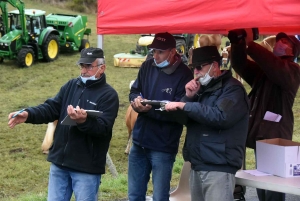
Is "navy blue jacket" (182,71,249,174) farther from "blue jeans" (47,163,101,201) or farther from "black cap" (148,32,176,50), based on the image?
"blue jeans" (47,163,101,201)

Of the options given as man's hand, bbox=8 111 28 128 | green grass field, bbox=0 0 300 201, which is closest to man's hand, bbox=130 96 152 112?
man's hand, bbox=8 111 28 128

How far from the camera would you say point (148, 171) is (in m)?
5.35

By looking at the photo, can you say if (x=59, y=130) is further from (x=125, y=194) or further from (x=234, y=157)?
(x=125, y=194)

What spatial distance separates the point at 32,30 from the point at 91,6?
21861 mm

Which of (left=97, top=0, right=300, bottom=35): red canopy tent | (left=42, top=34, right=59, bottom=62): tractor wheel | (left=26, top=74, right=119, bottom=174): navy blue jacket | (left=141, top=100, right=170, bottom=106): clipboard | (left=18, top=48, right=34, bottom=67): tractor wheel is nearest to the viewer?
(left=97, top=0, right=300, bottom=35): red canopy tent

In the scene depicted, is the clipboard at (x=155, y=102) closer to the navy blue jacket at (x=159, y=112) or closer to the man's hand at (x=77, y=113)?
the navy blue jacket at (x=159, y=112)

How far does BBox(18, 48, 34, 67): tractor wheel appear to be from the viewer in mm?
20428

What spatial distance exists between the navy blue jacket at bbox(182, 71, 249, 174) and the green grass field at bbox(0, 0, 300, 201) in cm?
247

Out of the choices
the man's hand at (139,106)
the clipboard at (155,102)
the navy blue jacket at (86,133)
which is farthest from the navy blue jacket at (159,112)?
the navy blue jacket at (86,133)

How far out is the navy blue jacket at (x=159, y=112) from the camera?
5.11 meters

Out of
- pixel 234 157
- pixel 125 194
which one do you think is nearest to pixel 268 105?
pixel 234 157

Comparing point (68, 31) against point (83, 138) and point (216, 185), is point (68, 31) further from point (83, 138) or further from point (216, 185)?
point (216, 185)

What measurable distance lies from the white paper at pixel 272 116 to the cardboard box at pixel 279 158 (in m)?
0.39

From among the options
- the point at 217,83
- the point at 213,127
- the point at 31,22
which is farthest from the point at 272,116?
the point at 31,22
